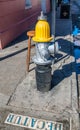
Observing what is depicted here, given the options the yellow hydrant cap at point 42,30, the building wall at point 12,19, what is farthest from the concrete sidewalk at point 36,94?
the yellow hydrant cap at point 42,30

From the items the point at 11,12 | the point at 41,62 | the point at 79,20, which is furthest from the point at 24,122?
the point at 79,20

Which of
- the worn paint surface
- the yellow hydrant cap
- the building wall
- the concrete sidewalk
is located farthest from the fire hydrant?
the building wall

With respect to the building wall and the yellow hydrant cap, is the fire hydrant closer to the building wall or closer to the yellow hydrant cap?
the yellow hydrant cap

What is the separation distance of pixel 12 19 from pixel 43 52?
4.00m

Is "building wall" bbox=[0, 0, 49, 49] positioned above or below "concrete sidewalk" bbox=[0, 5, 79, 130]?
above

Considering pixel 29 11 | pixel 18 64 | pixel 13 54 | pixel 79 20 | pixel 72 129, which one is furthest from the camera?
pixel 79 20

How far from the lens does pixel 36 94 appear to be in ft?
13.5

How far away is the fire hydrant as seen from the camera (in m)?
3.57

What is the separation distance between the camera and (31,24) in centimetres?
998

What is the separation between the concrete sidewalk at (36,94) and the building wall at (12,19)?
3.51 ft

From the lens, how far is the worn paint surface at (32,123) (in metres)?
3.30

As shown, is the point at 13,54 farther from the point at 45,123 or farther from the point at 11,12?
the point at 45,123

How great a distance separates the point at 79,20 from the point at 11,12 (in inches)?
257

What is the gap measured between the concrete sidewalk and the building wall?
1.07 m
